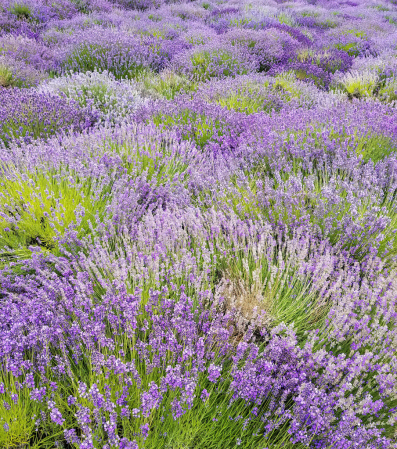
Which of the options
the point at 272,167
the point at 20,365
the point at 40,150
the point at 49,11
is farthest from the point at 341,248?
the point at 49,11

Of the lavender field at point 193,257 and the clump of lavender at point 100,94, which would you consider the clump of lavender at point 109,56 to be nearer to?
the lavender field at point 193,257

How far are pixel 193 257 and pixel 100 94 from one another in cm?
364

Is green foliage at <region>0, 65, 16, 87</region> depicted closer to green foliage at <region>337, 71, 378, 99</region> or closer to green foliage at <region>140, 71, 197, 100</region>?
green foliage at <region>140, 71, 197, 100</region>

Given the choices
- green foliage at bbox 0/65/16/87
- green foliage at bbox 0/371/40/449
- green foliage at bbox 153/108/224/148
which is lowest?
green foliage at bbox 0/371/40/449

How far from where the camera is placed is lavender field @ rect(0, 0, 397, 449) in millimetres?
1358

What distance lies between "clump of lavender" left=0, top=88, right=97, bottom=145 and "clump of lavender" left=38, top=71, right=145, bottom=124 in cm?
29

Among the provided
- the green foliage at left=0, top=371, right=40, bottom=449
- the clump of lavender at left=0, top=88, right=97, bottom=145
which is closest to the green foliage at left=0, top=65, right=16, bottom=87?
the clump of lavender at left=0, top=88, right=97, bottom=145

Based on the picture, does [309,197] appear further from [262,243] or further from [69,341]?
[69,341]

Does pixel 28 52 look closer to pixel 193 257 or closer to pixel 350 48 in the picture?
pixel 193 257

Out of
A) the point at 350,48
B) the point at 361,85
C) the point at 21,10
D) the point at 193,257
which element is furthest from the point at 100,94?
the point at 350,48

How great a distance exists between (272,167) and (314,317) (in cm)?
156

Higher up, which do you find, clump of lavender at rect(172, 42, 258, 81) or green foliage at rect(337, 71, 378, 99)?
clump of lavender at rect(172, 42, 258, 81)

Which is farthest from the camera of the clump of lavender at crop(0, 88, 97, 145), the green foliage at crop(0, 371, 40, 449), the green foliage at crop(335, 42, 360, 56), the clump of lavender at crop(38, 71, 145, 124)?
the green foliage at crop(335, 42, 360, 56)

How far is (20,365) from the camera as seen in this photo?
1395 millimetres
